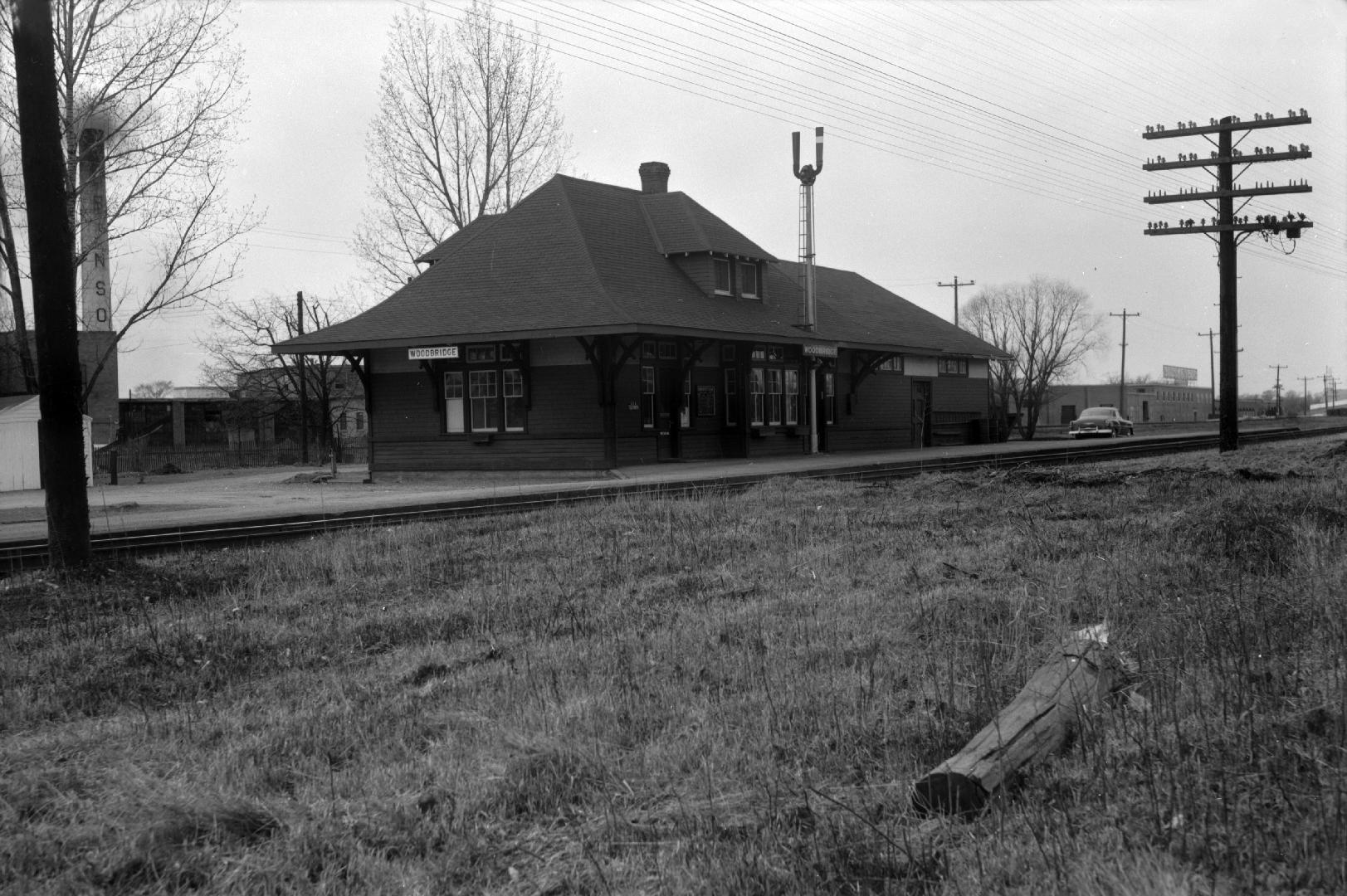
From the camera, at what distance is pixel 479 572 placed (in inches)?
Answer: 418

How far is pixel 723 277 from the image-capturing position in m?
33.6

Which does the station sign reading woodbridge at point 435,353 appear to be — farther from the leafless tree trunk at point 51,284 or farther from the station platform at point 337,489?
the leafless tree trunk at point 51,284

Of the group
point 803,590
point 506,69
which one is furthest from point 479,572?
point 506,69

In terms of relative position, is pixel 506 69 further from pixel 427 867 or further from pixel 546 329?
pixel 427 867

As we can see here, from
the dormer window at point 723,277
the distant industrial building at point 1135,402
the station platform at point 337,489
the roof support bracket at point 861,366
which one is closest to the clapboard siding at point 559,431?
the station platform at point 337,489

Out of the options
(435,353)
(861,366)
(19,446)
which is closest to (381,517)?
(435,353)

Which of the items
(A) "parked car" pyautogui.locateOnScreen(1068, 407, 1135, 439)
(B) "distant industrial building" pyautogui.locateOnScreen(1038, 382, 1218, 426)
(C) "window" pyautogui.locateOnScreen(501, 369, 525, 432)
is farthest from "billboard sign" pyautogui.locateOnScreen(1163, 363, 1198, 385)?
(C) "window" pyautogui.locateOnScreen(501, 369, 525, 432)

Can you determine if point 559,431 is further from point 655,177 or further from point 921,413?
point 921,413

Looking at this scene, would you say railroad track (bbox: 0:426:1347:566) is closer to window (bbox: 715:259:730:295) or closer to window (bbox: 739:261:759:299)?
window (bbox: 715:259:730:295)

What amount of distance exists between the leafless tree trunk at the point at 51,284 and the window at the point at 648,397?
62.4ft

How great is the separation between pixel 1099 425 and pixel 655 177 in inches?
1106

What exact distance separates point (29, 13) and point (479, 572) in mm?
6675

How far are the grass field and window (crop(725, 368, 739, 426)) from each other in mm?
21323

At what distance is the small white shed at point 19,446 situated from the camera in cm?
3031
